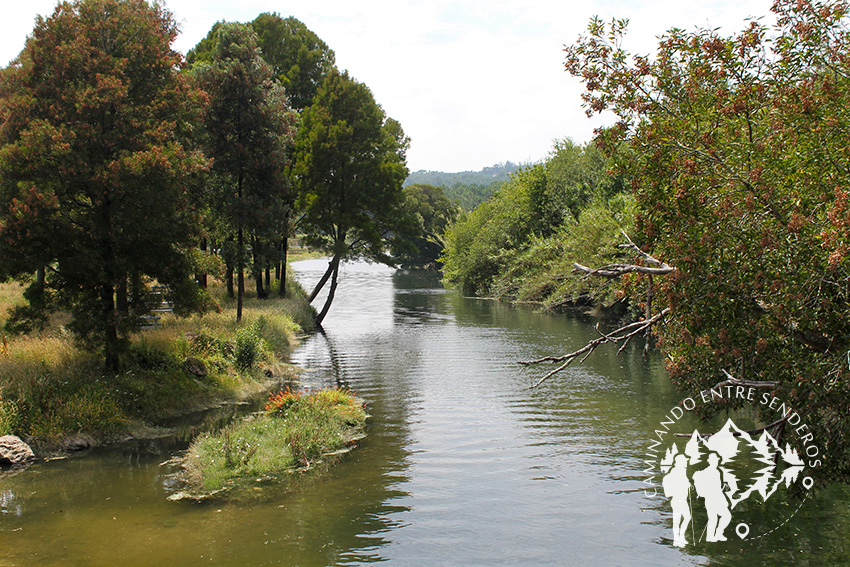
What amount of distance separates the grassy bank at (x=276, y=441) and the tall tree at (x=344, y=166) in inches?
852

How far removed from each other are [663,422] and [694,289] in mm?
10999

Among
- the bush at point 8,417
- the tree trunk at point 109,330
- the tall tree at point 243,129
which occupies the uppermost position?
the tall tree at point 243,129

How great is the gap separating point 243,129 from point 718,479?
2283cm

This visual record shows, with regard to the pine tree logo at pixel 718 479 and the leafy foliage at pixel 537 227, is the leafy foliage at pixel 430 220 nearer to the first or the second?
the leafy foliage at pixel 537 227

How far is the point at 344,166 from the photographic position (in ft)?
126

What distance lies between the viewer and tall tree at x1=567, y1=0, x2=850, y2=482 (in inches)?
299

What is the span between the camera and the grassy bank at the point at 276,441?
13.3 meters

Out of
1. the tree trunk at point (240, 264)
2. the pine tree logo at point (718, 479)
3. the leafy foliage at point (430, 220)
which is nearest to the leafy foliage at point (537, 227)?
the tree trunk at point (240, 264)

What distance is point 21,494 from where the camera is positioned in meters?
12.5

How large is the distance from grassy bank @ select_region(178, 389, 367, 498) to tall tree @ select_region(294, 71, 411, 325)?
71.0 feet

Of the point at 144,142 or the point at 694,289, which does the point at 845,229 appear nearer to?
the point at 694,289

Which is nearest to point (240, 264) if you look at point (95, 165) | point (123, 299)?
point (123, 299)

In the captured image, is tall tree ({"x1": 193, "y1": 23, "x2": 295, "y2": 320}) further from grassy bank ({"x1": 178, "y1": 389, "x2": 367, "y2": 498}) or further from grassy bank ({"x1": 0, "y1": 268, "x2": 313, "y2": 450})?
grassy bank ({"x1": 178, "y1": 389, "x2": 367, "y2": 498})

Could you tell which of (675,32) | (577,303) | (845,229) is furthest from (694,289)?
(577,303)
